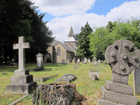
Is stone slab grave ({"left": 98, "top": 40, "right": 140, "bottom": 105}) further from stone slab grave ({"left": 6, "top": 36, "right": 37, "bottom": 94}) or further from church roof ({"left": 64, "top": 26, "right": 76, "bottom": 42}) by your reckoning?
church roof ({"left": 64, "top": 26, "right": 76, "bottom": 42})

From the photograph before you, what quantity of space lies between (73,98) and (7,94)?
3.11 meters

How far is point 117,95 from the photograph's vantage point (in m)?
3.85

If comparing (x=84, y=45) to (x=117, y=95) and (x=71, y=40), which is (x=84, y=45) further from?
(x=117, y=95)

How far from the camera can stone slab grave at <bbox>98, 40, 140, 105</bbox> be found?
12.8 feet

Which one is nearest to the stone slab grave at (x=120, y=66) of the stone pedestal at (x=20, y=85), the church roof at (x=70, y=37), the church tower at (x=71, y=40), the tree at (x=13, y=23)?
the stone pedestal at (x=20, y=85)

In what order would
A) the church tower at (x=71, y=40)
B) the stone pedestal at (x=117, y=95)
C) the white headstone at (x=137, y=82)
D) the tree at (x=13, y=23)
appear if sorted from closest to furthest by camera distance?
the stone pedestal at (x=117, y=95)
the white headstone at (x=137, y=82)
the tree at (x=13, y=23)
the church tower at (x=71, y=40)

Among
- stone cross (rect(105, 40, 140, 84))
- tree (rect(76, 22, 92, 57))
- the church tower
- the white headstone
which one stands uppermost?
the church tower

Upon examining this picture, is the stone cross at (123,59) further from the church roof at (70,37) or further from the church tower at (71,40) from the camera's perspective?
the church roof at (70,37)

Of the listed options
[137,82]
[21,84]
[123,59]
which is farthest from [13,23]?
[137,82]

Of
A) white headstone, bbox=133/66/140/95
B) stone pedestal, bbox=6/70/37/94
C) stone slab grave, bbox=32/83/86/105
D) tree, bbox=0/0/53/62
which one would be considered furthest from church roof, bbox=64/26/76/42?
stone slab grave, bbox=32/83/86/105

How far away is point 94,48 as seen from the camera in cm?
3095

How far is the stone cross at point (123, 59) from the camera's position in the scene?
4039mm

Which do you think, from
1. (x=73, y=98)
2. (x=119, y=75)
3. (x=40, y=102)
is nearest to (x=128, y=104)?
(x=119, y=75)

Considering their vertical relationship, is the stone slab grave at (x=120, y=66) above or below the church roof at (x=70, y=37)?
below
